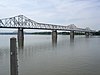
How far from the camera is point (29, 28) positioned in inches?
3932

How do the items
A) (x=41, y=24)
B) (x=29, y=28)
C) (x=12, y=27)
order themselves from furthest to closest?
(x=41, y=24) → (x=29, y=28) → (x=12, y=27)

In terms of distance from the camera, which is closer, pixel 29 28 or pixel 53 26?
→ pixel 29 28

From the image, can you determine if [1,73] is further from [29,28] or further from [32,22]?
[32,22]

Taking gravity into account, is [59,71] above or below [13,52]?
below

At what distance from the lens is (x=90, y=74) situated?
13883mm

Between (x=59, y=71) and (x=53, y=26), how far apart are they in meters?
115

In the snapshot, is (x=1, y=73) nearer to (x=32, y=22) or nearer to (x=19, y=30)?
(x=19, y=30)

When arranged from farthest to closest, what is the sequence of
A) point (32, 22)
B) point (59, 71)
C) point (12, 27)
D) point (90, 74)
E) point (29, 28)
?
1. point (32, 22)
2. point (29, 28)
3. point (12, 27)
4. point (59, 71)
5. point (90, 74)

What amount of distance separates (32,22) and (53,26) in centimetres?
2258

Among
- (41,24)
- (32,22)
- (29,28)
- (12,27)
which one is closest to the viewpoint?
(12,27)

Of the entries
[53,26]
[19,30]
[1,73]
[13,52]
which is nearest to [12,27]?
[19,30]

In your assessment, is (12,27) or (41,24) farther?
(41,24)

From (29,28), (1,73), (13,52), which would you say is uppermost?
(29,28)

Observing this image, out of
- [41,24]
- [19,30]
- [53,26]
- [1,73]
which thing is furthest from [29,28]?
[1,73]
